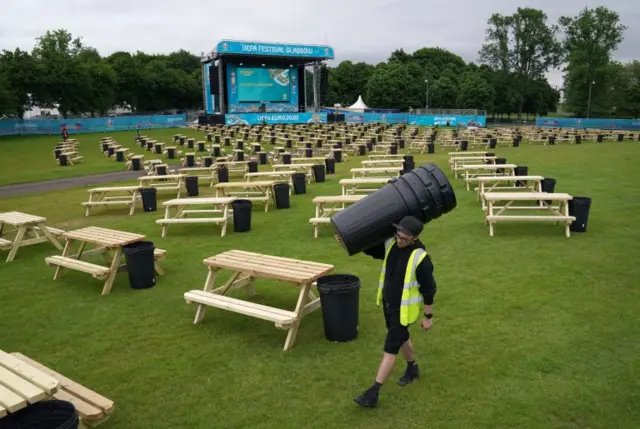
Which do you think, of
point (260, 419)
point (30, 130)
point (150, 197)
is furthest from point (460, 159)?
point (30, 130)

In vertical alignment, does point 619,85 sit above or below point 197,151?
above

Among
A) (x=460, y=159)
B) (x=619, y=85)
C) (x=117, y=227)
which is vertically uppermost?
(x=619, y=85)

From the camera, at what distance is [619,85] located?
71.0 m

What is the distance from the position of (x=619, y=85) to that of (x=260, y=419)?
3215 inches

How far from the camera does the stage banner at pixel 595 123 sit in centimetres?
4812

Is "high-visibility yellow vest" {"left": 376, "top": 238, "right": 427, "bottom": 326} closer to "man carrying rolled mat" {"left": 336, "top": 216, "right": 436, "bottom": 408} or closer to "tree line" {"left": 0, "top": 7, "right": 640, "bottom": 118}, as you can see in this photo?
"man carrying rolled mat" {"left": 336, "top": 216, "right": 436, "bottom": 408}

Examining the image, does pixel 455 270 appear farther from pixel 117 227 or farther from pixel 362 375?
pixel 117 227

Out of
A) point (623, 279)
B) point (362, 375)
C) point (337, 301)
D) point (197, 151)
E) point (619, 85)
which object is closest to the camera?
point (362, 375)

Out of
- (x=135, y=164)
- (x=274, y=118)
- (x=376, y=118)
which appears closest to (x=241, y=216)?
(x=135, y=164)

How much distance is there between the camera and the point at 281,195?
42.7ft

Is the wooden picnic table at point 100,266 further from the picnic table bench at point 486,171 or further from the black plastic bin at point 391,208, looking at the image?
the picnic table bench at point 486,171

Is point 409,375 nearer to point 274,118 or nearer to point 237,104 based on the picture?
point 274,118

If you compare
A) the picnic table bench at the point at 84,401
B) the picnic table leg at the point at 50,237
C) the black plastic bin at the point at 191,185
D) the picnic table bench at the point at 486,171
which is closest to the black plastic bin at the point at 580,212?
the picnic table bench at the point at 486,171

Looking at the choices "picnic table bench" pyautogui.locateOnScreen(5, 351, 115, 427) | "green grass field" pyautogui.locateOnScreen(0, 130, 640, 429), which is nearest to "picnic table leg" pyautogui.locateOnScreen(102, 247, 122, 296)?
"green grass field" pyautogui.locateOnScreen(0, 130, 640, 429)
